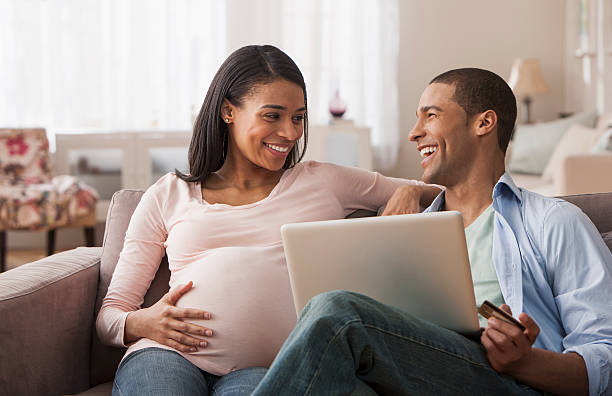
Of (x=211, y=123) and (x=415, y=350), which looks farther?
(x=211, y=123)

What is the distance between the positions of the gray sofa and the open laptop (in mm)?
528

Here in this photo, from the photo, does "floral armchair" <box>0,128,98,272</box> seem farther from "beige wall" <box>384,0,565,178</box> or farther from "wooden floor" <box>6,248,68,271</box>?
"beige wall" <box>384,0,565,178</box>

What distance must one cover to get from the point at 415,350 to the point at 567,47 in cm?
562

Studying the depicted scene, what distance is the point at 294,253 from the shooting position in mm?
1171

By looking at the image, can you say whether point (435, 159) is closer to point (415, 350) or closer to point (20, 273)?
point (415, 350)

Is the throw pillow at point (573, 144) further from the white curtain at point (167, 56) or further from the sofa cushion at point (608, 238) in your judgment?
the sofa cushion at point (608, 238)

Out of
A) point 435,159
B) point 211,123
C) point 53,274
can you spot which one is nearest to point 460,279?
point 435,159

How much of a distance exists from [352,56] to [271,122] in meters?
4.23

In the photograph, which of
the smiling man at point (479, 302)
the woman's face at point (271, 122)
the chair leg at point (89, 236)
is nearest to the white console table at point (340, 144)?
the chair leg at point (89, 236)

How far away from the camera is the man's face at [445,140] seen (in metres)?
1.50

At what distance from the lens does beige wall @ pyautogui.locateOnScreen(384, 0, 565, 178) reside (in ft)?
19.4

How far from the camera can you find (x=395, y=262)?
1151mm

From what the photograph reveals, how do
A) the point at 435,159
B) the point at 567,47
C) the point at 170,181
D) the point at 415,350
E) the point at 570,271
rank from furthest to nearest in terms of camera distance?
the point at 567,47 < the point at 170,181 < the point at 435,159 < the point at 570,271 < the point at 415,350

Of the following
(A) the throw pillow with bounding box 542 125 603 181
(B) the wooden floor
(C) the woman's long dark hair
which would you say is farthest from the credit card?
(B) the wooden floor
